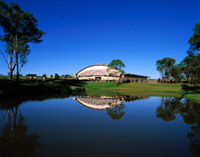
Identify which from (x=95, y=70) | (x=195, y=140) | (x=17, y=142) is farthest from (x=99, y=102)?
(x=95, y=70)

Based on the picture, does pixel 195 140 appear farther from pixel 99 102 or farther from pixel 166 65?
pixel 166 65

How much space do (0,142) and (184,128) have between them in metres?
8.34

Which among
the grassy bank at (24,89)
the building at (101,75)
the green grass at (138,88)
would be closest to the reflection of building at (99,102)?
the grassy bank at (24,89)

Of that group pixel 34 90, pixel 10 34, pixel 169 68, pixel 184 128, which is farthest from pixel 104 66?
pixel 184 128

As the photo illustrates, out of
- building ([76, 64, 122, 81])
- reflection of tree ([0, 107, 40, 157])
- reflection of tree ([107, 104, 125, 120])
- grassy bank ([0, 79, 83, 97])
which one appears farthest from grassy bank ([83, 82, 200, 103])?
reflection of tree ([0, 107, 40, 157])

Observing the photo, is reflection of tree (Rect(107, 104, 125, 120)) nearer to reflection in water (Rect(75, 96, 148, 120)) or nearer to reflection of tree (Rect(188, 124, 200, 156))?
reflection in water (Rect(75, 96, 148, 120))

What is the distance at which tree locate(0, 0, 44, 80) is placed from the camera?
3422 cm

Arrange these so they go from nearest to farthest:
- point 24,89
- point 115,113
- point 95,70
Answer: point 115,113
point 24,89
point 95,70

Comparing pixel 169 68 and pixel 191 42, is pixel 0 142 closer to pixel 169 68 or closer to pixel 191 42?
pixel 191 42

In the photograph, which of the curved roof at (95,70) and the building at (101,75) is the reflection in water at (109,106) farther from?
the curved roof at (95,70)

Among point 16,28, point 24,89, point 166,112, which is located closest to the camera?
point 166,112

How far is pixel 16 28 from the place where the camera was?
119 feet

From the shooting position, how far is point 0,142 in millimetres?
5402

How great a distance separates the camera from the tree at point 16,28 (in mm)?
34219
